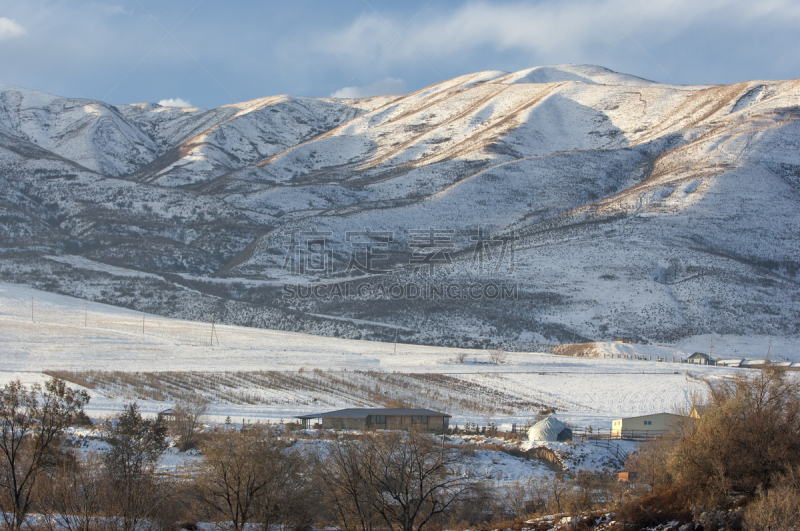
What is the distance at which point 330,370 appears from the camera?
51219mm

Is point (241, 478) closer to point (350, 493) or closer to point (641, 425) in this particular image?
point (350, 493)

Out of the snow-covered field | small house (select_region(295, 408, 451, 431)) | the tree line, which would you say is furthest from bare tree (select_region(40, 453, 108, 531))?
the snow-covered field

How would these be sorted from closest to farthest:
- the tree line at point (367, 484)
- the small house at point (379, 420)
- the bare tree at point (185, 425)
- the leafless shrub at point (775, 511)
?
the leafless shrub at point (775, 511) → the tree line at point (367, 484) → the bare tree at point (185, 425) → the small house at point (379, 420)

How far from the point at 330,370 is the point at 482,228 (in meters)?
70.0

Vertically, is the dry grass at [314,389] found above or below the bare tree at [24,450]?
below

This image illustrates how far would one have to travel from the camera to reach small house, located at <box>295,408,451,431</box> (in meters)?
32.2

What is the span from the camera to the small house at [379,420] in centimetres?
3216

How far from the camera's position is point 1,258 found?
3939 inches

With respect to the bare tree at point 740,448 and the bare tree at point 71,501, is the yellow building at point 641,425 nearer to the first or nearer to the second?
the bare tree at point 740,448

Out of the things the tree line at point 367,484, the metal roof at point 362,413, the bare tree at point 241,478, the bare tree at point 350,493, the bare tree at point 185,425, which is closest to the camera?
the tree line at point 367,484

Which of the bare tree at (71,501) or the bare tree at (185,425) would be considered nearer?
the bare tree at (71,501)

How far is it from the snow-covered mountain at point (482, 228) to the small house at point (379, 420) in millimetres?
39192

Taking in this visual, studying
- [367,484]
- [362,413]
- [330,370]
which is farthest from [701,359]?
[367,484]

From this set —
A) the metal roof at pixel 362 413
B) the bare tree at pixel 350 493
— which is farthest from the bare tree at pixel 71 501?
the metal roof at pixel 362 413
